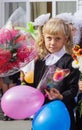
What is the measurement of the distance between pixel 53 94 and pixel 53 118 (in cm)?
18

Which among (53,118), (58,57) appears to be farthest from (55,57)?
(53,118)

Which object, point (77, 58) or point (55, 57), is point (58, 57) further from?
point (77, 58)

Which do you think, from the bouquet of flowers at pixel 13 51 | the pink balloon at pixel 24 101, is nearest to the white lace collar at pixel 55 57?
the bouquet of flowers at pixel 13 51

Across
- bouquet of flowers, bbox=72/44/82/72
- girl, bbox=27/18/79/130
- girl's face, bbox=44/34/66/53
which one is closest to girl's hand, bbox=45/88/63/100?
girl, bbox=27/18/79/130

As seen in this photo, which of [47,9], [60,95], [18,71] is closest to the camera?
[60,95]

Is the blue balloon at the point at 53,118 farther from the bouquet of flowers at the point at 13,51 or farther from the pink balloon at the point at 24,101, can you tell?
the bouquet of flowers at the point at 13,51

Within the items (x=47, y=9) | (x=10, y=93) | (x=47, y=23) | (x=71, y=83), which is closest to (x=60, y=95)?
(x=71, y=83)

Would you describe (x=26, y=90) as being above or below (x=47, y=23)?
below

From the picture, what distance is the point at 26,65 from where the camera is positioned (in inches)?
138

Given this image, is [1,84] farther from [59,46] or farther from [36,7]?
[36,7]

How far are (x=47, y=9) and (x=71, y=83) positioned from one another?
504cm

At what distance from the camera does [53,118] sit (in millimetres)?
3227

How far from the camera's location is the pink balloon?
3.33 m

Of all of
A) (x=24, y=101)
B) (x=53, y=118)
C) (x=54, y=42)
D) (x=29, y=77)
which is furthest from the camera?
(x=29, y=77)
